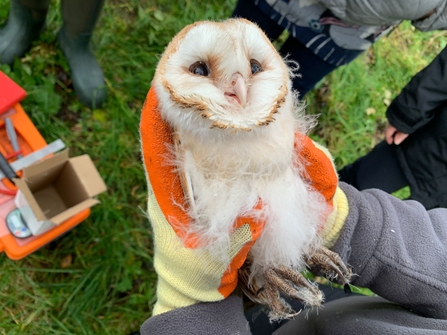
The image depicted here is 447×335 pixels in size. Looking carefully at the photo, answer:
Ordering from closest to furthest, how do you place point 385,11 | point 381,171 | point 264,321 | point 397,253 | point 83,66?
1. point 397,253
2. point 385,11
3. point 264,321
4. point 381,171
5. point 83,66

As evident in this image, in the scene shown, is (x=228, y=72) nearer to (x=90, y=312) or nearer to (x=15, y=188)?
(x=15, y=188)

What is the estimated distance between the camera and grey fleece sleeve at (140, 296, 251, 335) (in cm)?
72

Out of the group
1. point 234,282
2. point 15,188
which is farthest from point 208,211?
point 15,188

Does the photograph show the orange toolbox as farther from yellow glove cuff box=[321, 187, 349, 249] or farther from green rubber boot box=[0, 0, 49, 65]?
yellow glove cuff box=[321, 187, 349, 249]

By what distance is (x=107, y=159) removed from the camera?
5.01ft

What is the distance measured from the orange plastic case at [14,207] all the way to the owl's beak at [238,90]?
89 centimetres

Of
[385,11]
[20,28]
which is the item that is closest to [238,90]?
[385,11]

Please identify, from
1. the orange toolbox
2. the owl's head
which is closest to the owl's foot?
the owl's head

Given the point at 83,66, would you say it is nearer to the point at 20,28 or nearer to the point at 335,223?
the point at 20,28

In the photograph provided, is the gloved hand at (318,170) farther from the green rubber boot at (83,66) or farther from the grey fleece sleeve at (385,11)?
the green rubber boot at (83,66)

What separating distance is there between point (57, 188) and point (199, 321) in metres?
0.82

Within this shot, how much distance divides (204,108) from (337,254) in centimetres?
41

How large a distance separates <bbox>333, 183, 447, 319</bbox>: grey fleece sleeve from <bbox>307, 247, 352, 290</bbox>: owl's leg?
5 cm

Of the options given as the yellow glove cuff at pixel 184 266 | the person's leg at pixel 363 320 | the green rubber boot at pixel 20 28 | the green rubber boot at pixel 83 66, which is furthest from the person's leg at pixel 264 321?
the green rubber boot at pixel 20 28
